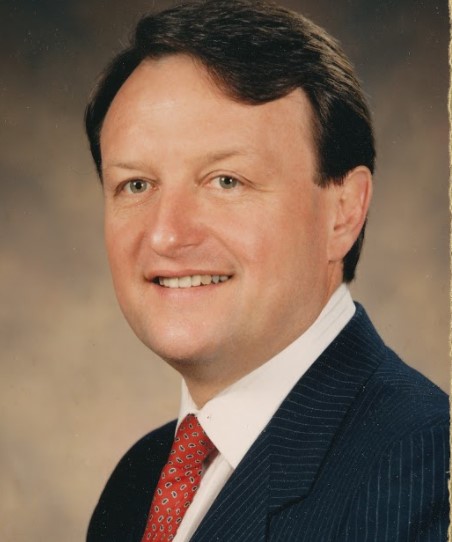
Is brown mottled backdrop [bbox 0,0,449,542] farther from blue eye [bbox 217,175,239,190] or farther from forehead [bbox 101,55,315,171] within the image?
blue eye [bbox 217,175,239,190]

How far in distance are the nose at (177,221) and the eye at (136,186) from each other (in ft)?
0.49

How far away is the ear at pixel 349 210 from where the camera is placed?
2.32 m

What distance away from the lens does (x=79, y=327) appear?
361 centimetres

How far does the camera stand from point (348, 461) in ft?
6.34

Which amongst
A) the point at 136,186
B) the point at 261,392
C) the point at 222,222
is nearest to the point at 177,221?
the point at 222,222

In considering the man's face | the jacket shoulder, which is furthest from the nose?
the jacket shoulder

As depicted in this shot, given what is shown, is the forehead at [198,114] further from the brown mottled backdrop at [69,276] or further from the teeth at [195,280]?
the brown mottled backdrop at [69,276]

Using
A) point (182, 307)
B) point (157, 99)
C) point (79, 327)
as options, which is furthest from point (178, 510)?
point (79, 327)

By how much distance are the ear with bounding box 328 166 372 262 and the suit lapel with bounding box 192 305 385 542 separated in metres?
0.24

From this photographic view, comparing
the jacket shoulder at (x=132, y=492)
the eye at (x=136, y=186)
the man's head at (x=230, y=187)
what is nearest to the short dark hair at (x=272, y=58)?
the man's head at (x=230, y=187)

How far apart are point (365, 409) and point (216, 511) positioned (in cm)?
39

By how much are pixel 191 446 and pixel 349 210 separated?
71 centimetres

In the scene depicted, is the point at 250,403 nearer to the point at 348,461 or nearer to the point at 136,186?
the point at 348,461

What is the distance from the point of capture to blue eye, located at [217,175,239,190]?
2.18m
